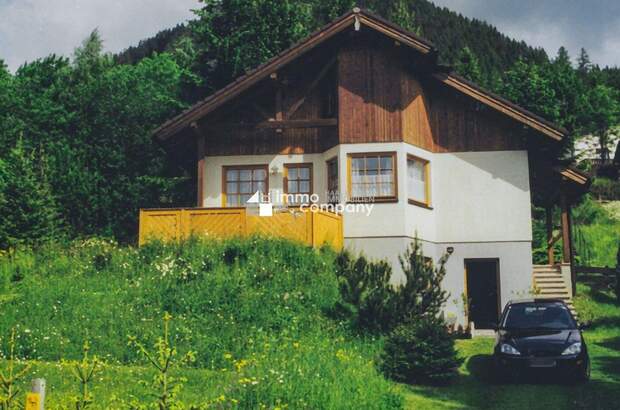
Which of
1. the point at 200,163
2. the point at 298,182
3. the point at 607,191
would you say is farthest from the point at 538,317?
the point at 607,191

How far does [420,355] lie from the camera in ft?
51.9

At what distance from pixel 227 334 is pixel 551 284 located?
1299cm

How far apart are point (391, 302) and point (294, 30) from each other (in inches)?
874

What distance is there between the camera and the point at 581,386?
50.9ft

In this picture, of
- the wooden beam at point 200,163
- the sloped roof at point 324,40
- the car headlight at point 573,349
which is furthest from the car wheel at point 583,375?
the wooden beam at point 200,163

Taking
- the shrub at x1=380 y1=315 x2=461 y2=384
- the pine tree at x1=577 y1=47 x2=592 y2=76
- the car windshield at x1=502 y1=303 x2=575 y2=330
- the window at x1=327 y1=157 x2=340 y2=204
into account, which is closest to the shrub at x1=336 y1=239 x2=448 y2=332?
the shrub at x1=380 y1=315 x2=461 y2=384

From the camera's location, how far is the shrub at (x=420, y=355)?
51.9 feet

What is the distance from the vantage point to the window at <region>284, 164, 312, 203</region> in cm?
2611

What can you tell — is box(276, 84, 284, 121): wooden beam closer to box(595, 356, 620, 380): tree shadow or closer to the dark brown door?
the dark brown door

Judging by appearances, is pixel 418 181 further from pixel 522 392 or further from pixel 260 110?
pixel 522 392

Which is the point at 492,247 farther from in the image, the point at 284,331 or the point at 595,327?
the point at 284,331

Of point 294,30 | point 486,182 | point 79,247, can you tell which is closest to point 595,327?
point 486,182

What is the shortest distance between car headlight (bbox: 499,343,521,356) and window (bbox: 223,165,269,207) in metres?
11.9

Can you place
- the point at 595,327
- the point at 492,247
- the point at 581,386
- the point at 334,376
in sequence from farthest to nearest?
the point at 492,247
the point at 595,327
the point at 581,386
the point at 334,376
